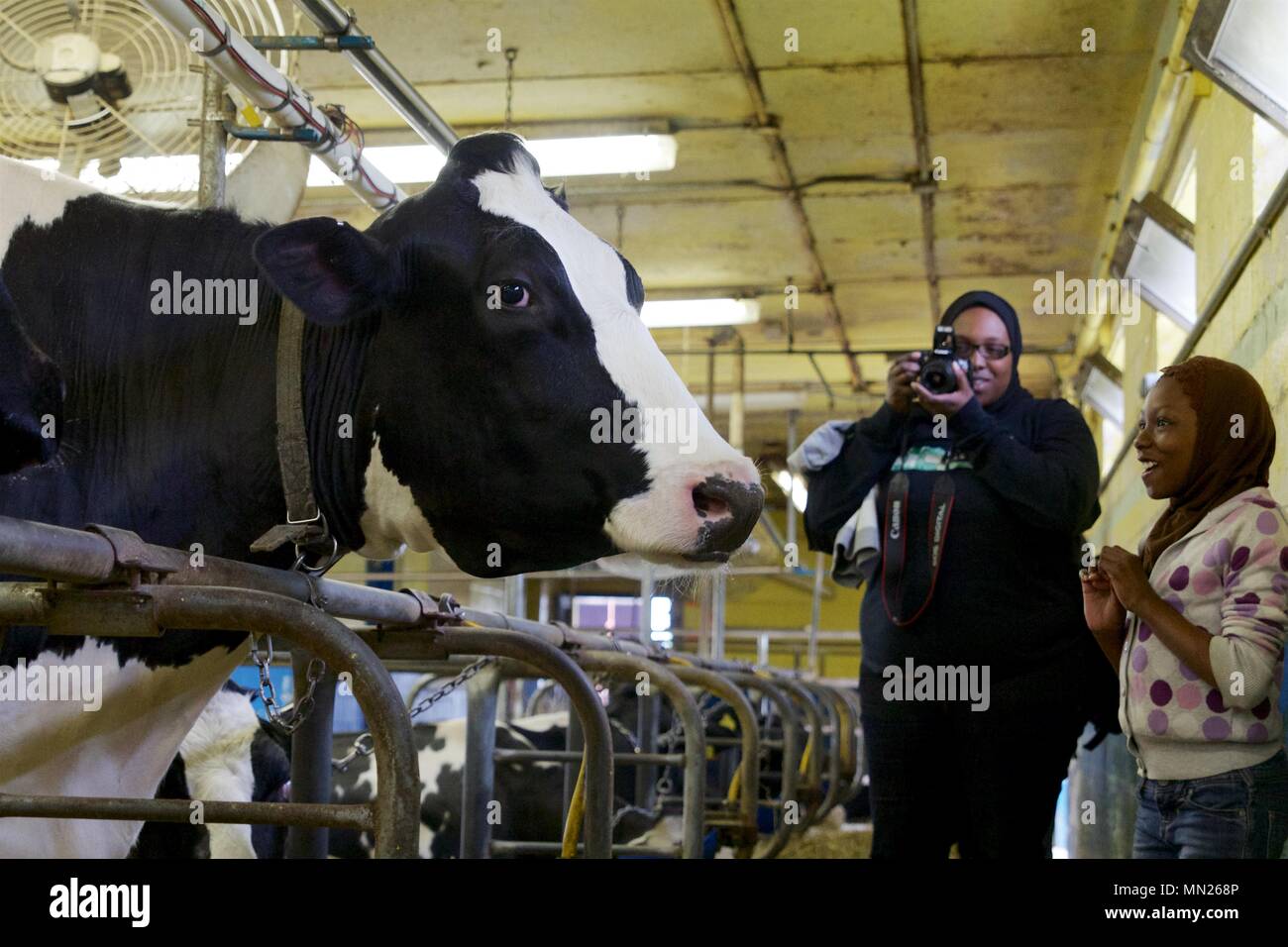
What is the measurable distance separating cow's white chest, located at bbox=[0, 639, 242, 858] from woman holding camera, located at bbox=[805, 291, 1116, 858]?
1299 mm

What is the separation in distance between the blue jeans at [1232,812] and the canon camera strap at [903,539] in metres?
0.70

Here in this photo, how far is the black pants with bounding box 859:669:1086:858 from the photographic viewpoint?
8.02ft

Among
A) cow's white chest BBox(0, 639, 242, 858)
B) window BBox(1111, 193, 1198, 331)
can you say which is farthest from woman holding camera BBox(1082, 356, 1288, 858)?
window BBox(1111, 193, 1198, 331)

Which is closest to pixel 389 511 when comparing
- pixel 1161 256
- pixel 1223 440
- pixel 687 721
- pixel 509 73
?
pixel 1223 440

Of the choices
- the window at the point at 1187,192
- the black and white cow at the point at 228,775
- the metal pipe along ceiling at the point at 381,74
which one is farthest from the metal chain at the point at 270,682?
the window at the point at 1187,192

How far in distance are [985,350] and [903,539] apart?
0.45 m

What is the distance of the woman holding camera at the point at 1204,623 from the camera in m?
1.89

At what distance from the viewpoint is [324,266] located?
68.2 inches

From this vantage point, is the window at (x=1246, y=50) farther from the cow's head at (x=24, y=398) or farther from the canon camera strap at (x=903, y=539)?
the cow's head at (x=24, y=398)

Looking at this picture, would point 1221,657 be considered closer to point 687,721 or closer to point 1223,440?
point 1223,440

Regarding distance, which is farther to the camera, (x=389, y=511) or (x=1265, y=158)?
(x=1265, y=158)

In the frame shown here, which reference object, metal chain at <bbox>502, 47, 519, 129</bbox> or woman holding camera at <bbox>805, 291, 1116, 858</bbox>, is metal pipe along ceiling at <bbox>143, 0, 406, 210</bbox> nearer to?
woman holding camera at <bbox>805, 291, 1116, 858</bbox>

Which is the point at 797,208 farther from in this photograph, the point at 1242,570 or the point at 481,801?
the point at 1242,570
